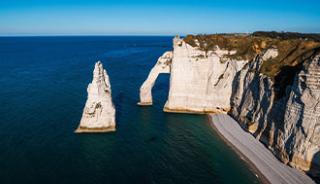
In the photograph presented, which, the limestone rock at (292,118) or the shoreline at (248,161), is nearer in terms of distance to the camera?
the limestone rock at (292,118)

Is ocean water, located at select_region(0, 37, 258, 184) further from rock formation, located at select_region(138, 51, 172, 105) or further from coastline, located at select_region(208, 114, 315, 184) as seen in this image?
rock formation, located at select_region(138, 51, 172, 105)

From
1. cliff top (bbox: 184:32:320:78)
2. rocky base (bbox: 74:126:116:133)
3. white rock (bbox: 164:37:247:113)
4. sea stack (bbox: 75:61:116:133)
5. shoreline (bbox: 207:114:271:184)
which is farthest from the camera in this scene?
white rock (bbox: 164:37:247:113)

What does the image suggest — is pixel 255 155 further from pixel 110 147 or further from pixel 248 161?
pixel 110 147

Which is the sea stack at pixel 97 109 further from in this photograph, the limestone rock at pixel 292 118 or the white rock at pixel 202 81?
the limestone rock at pixel 292 118

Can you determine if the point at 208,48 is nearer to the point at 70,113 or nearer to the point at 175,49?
the point at 175,49

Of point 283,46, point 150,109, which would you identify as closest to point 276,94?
point 283,46

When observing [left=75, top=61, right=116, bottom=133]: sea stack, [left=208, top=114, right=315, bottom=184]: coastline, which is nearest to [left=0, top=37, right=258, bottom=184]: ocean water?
[left=208, top=114, right=315, bottom=184]: coastline

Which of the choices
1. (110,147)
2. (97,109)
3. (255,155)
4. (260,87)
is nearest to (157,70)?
(97,109)

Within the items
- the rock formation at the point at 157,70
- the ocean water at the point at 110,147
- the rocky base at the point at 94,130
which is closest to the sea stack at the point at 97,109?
the rocky base at the point at 94,130
